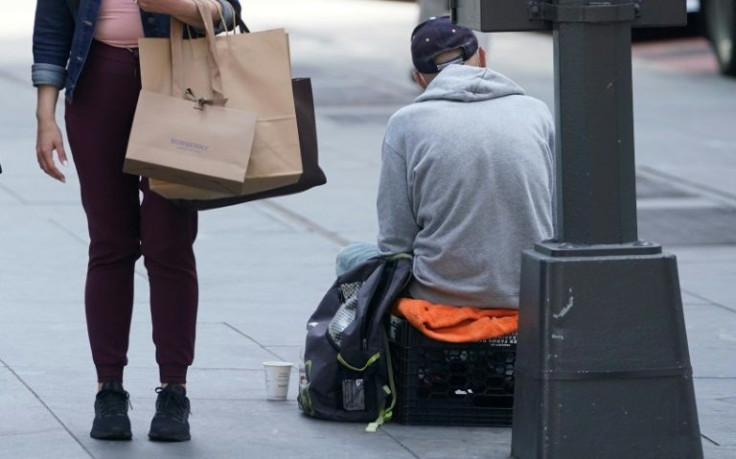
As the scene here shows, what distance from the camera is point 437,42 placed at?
17.9 feet

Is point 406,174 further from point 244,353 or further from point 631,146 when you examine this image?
point 244,353

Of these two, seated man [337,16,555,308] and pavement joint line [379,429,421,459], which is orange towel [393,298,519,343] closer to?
seated man [337,16,555,308]

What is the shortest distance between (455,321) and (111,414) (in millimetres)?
1138

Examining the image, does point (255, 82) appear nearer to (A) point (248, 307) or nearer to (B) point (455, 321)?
(B) point (455, 321)

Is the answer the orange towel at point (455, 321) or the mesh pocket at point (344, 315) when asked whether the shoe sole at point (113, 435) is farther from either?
the orange towel at point (455, 321)

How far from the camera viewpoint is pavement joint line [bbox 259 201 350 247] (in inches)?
362

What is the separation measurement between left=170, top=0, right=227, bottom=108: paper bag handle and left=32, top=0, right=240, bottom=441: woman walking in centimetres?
4

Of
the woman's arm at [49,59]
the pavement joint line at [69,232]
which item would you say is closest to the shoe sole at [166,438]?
the woman's arm at [49,59]

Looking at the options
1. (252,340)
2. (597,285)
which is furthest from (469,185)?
(252,340)

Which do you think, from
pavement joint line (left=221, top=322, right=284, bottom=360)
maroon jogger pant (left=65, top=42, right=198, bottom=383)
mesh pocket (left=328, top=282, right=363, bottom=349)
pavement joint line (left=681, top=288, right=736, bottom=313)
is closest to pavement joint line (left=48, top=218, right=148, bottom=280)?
pavement joint line (left=221, top=322, right=284, bottom=360)

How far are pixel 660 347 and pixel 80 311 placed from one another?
10.6 feet

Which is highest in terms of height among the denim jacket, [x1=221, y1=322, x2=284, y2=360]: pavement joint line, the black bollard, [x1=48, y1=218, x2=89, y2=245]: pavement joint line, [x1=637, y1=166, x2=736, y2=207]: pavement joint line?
the denim jacket

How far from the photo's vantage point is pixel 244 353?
20.8 feet

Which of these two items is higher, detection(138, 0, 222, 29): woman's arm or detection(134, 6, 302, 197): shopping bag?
detection(138, 0, 222, 29): woman's arm
